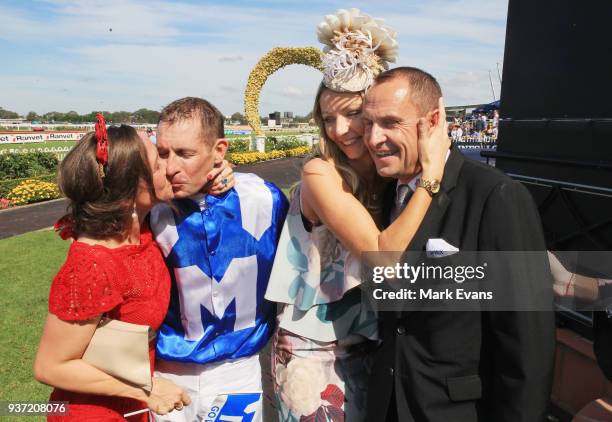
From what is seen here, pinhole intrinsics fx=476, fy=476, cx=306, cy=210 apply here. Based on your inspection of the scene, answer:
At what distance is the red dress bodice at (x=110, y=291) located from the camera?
1.70 meters

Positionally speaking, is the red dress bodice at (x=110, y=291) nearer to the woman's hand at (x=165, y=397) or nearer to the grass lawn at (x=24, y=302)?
the woman's hand at (x=165, y=397)

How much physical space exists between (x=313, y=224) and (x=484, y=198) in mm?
774

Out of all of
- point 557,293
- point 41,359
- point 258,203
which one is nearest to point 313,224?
point 258,203

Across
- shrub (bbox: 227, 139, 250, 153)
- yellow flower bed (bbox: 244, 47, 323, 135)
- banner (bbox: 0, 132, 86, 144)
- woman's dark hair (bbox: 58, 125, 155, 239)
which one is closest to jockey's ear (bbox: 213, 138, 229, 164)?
woman's dark hair (bbox: 58, 125, 155, 239)

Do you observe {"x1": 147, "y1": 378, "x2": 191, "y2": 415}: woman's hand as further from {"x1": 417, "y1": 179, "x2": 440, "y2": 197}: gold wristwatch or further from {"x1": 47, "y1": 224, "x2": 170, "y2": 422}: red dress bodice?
{"x1": 417, "y1": 179, "x2": 440, "y2": 197}: gold wristwatch

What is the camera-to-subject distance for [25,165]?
15625 mm

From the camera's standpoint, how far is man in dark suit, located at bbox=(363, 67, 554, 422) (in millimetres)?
1553

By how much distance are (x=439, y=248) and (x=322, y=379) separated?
31.9 inches

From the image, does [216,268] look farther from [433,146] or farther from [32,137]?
[32,137]

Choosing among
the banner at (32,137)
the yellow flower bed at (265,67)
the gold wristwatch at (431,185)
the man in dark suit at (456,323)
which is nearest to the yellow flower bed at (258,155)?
the yellow flower bed at (265,67)

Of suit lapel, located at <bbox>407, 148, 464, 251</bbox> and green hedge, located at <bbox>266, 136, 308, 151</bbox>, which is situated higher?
suit lapel, located at <bbox>407, 148, 464, 251</bbox>

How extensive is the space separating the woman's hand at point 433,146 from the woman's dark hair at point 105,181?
105 cm

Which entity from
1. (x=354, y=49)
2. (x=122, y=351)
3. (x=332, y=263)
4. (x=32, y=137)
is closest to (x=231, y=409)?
(x=122, y=351)

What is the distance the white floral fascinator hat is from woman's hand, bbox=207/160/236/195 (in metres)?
0.61
